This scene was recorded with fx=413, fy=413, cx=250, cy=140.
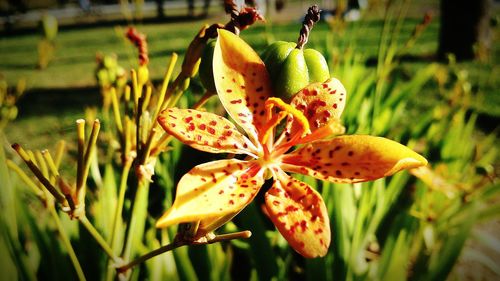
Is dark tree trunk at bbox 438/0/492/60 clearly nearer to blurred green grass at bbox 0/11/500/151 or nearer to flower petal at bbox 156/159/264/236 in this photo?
blurred green grass at bbox 0/11/500/151

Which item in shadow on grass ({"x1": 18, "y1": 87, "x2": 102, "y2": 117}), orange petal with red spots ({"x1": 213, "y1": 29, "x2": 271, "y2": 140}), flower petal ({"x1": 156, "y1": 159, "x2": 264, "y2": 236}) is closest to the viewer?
flower petal ({"x1": 156, "y1": 159, "x2": 264, "y2": 236})

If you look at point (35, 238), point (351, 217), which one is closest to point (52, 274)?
point (35, 238)

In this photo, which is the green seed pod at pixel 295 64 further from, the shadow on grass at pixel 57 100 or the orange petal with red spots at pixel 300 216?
the shadow on grass at pixel 57 100

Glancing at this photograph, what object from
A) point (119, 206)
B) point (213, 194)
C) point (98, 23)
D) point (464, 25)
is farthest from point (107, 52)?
point (213, 194)

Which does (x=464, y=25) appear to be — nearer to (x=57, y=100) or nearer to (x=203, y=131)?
(x=57, y=100)

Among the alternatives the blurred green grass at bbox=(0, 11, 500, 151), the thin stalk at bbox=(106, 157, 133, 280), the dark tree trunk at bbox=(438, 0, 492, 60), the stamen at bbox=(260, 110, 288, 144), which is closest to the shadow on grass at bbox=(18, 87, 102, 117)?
the blurred green grass at bbox=(0, 11, 500, 151)

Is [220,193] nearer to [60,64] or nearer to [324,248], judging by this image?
[324,248]
